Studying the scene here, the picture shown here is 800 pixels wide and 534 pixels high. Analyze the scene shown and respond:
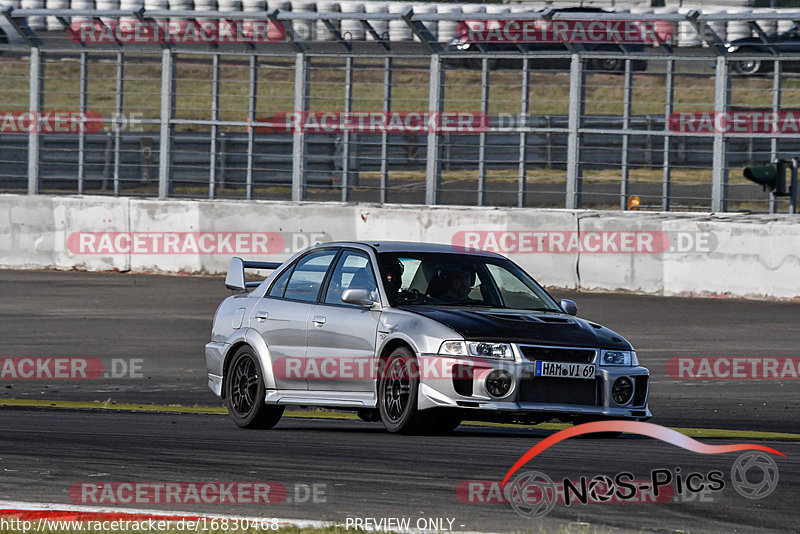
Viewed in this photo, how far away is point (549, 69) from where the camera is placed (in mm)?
21641

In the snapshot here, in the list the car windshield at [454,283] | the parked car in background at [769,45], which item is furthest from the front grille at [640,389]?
the parked car in background at [769,45]

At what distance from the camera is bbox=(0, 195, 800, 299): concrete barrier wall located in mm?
19719

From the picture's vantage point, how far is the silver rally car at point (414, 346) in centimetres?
966

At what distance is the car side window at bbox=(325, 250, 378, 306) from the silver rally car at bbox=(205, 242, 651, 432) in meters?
0.01

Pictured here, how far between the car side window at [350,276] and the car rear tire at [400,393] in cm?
80

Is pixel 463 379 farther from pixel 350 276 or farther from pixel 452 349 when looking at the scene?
pixel 350 276

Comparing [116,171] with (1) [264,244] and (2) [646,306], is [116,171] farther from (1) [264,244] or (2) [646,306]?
(2) [646,306]

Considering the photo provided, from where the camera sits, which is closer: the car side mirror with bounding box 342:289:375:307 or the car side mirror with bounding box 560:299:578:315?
the car side mirror with bounding box 342:289:375:307

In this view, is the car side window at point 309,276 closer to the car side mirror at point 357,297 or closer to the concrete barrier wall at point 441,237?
the car side mirror at point 357,297
